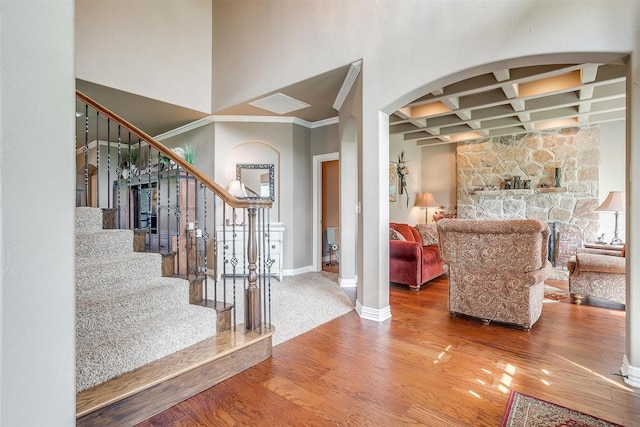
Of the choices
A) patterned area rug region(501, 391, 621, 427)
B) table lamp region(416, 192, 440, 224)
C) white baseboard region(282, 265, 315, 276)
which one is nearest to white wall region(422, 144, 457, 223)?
table lamp region(416, 192, 440, 224)

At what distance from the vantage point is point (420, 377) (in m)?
2.04

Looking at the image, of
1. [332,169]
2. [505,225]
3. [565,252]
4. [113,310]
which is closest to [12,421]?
[113,310]

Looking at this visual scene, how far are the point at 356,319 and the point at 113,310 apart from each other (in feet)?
6.92

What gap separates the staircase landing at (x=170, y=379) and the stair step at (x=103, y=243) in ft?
3.54

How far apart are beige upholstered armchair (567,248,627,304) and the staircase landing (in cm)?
356

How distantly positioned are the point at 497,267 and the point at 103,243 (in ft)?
11.0

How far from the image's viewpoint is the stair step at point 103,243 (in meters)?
2.32

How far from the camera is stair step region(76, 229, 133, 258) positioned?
2.32 meters

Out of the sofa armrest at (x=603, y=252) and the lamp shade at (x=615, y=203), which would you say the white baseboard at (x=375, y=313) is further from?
the lamp shade at (x=615, y=203)

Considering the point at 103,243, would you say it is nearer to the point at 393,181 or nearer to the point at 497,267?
the point at 497,267

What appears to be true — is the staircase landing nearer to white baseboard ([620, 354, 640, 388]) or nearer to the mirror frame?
white baseboard ([620, 354, 640, 388])

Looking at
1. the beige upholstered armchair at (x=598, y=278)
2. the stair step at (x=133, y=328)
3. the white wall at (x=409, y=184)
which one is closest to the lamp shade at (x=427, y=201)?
the white wall at (x=409, y=184)

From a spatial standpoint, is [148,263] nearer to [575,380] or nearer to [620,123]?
[575,380]

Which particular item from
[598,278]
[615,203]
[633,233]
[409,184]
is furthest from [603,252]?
[409,184]
